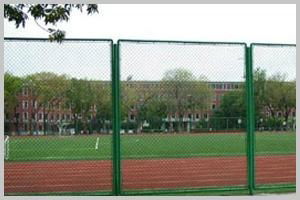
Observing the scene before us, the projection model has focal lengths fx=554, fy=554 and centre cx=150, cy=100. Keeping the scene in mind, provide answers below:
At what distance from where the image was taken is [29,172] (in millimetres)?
13039

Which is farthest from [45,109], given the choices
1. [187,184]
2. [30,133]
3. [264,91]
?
[264,91]

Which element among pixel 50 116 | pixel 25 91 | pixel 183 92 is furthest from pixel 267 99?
pixel 25 91

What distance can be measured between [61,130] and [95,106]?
994 millimetres

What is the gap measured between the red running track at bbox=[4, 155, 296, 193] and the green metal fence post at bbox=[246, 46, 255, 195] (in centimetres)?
39

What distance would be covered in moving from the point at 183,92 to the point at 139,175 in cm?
313

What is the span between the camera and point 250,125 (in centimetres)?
902

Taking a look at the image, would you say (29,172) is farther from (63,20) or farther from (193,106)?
(63,20)

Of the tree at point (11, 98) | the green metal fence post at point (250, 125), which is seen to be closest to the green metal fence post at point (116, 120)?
the tree at point (11, 98)

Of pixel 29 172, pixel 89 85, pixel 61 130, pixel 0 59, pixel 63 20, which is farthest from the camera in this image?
pixel 29 172

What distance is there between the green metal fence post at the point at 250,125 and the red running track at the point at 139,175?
39 cm

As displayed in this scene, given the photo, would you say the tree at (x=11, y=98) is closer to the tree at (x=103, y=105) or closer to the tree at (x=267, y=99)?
the tree at (x=103, y=105)

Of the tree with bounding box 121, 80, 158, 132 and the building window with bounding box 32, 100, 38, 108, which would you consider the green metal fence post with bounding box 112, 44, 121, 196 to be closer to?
the tree with bounding box 121, 80, 158, 132

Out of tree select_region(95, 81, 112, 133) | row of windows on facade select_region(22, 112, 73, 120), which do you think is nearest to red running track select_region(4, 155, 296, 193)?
tree select_region(95, 81, 112, 133)

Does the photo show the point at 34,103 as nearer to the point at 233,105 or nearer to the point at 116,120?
the point at 116,120
